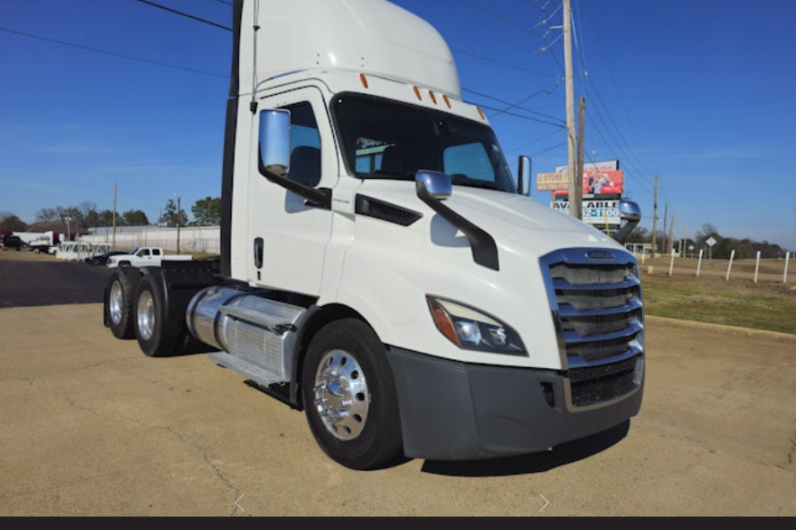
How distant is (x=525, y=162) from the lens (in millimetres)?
5688

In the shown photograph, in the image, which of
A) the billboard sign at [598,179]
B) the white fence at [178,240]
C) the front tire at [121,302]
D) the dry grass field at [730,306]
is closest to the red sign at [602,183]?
the billboard sign at [598,179]

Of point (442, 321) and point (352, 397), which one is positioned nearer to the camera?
point (442, 321)

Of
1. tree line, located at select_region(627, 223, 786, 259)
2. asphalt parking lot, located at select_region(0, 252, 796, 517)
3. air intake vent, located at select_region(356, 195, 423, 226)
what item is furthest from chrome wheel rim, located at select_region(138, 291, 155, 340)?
tree line, located at select_region(627, 223, 786, 259)

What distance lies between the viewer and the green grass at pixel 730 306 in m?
12.1

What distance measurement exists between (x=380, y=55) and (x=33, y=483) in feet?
13.4

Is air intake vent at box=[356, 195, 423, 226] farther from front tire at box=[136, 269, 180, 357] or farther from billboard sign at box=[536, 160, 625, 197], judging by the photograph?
billboard sign at box=[536, 160, 625, 197]

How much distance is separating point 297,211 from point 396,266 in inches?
54.4

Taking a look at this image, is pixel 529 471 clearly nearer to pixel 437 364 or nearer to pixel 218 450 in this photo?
pixel 437 364

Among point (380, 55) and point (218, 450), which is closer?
point (218, 450)

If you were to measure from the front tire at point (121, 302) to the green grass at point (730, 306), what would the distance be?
11.0m

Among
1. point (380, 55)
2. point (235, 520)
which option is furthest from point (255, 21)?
point (235, 520)

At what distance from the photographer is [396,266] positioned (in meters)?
3.48

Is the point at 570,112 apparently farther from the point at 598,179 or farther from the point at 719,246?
the point at 719,246

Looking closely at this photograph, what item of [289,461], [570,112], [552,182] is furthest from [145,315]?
[552,182]
